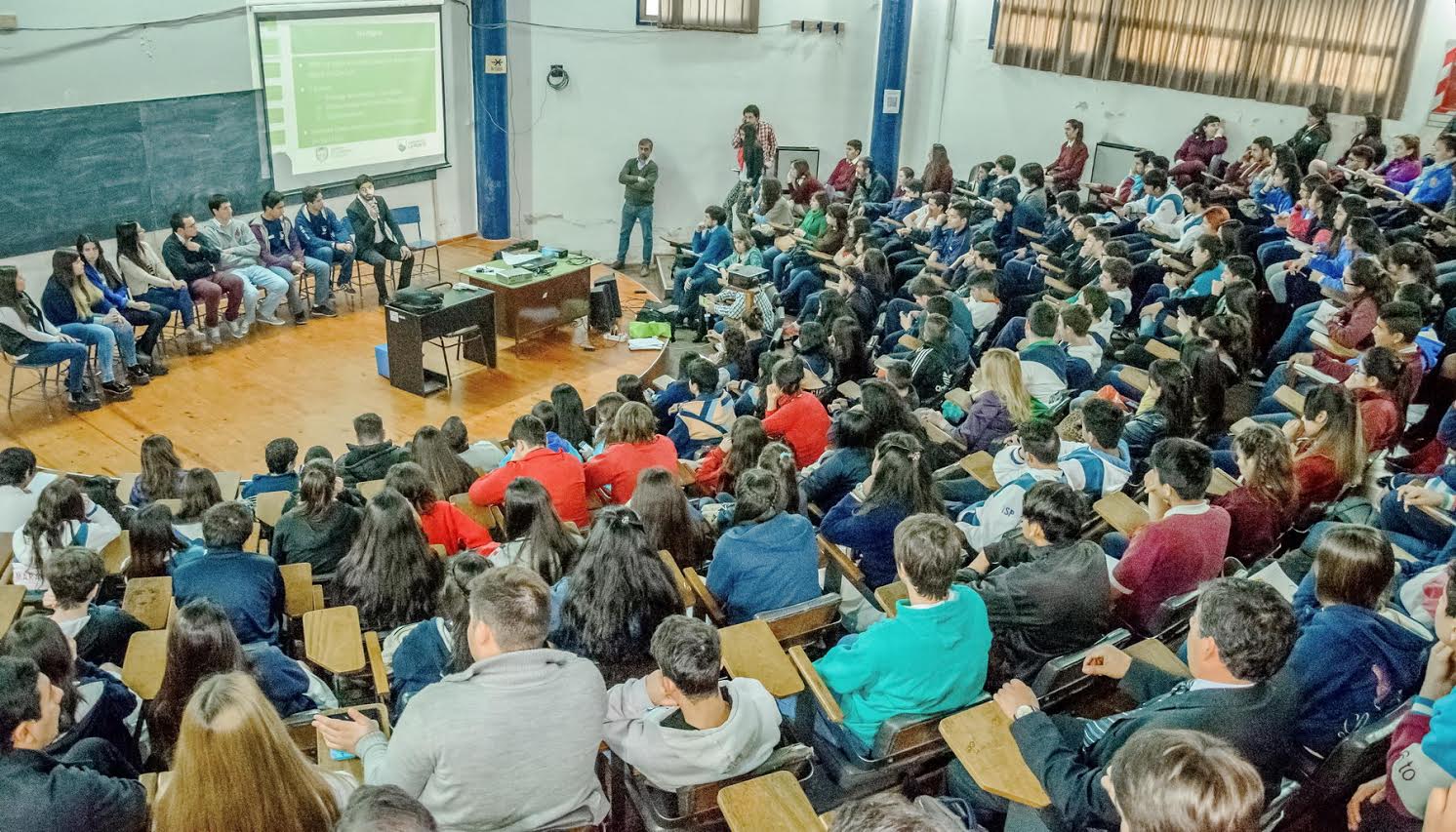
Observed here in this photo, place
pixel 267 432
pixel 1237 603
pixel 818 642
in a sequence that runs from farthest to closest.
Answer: pixel 267 432, pixel 818 642, pixel 1237 603

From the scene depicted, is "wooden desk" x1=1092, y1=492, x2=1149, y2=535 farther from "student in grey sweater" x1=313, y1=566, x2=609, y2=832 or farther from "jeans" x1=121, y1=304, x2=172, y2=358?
"jeans" x1=121, y1=304, x2=172, y2=358

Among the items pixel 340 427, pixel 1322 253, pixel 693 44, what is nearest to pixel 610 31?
pixel 693 44

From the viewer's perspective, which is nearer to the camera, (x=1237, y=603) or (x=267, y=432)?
(x=1237, y=603)

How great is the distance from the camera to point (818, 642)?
3510 millimetres

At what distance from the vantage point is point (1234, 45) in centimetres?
1023

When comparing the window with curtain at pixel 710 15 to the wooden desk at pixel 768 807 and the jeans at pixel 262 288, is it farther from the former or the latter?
the wooden desk at pixel 768 807

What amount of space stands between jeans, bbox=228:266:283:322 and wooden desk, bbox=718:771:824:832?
7.00m

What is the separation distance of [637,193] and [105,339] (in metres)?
5.27

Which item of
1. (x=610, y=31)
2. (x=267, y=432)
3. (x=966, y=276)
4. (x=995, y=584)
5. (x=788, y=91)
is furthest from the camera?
(x=788, y=91)

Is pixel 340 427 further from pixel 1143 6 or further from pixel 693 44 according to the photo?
pixel 1143 6

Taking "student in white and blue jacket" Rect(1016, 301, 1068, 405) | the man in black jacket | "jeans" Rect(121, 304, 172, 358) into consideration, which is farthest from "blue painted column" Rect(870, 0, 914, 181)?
the man in black jacket

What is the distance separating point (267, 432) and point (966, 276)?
5.13 m

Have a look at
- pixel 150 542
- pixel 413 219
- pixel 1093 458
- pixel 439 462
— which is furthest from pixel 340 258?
pixel 1093 458

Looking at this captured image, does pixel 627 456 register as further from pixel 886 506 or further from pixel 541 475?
pixel 886 506
